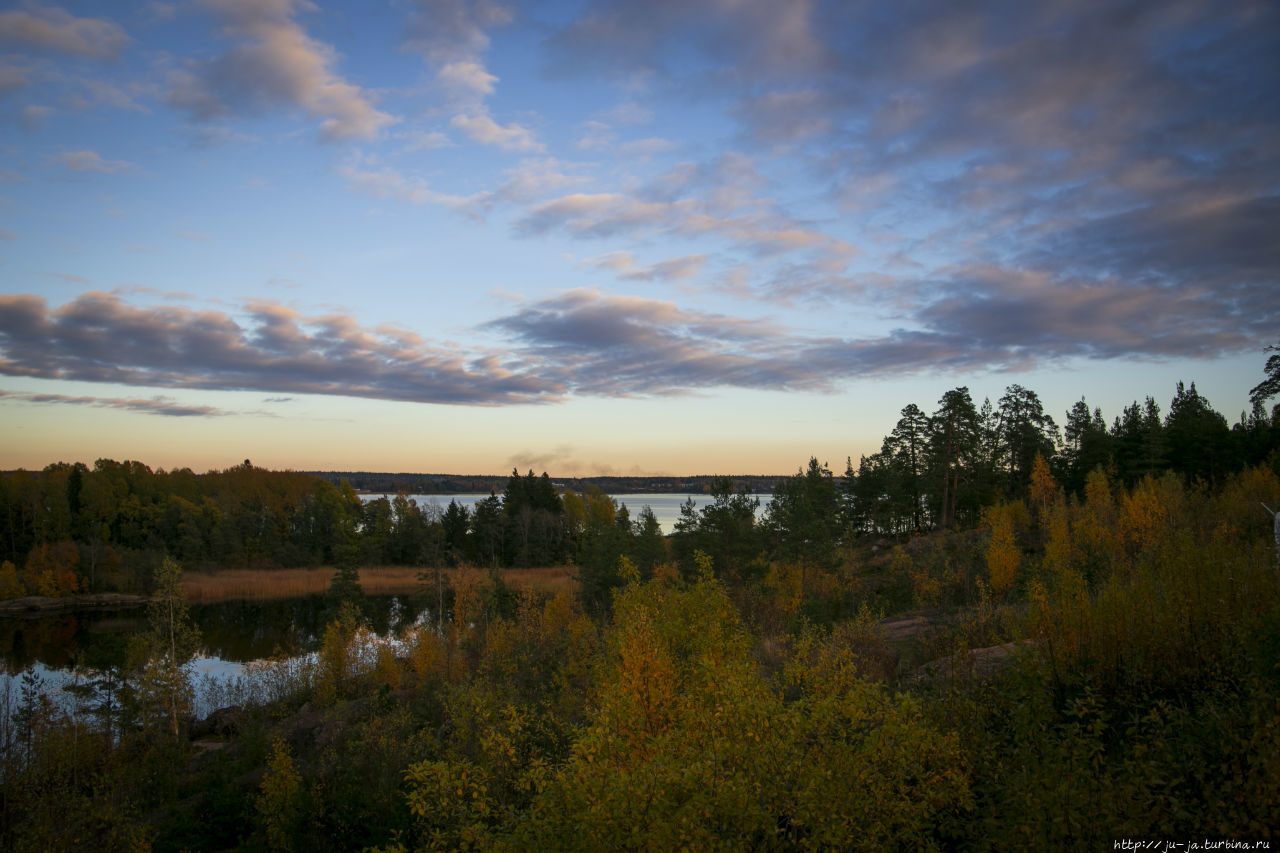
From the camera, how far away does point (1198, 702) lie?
25.0 feet

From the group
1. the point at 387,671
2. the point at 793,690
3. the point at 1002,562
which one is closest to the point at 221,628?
the point at 387,671

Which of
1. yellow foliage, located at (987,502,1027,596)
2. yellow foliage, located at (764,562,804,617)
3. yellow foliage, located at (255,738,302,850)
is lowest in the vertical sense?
yellow foliage, located at (255,738,302,850)

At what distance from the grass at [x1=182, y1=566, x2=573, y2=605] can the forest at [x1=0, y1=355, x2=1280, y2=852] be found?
4954 mm

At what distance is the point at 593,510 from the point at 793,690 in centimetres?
7948

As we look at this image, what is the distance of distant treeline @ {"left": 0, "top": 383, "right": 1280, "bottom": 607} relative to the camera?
134 ft

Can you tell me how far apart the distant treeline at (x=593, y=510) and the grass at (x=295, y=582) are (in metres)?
2.92

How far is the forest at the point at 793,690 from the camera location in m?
5.55

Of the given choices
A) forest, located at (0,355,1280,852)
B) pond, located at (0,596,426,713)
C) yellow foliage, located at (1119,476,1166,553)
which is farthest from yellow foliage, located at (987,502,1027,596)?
pond, located at (0,596,426,713)

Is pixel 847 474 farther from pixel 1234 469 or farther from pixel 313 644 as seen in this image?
pixel 313 644

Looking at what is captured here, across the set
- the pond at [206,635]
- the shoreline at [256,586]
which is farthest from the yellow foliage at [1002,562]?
the shoreline at [256,586]

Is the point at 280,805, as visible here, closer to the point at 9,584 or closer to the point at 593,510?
the point at 9,584

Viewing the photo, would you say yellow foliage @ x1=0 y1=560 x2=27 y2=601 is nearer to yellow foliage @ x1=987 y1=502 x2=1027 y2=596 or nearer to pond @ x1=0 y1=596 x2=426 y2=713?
pond @ x1=0 y1=596 x2=426 y2=713

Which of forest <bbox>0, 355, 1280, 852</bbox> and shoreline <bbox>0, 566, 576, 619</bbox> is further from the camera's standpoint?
shoreline <bbox>0, 566, 576, 619</bbox>

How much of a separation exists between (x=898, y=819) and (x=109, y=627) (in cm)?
6625
